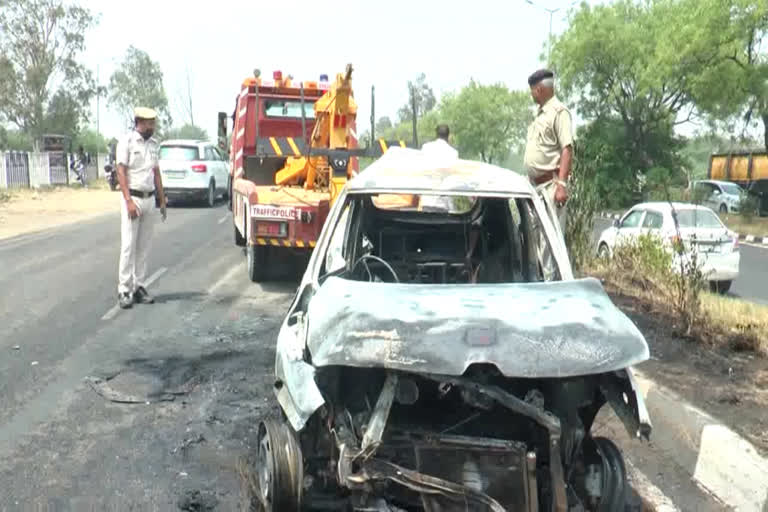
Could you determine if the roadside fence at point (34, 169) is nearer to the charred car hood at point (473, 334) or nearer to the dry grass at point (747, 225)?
the dry grass at point (747, 225)

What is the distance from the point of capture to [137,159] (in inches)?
325

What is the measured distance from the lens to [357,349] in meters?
3.15

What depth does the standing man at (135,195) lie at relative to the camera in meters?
8.17

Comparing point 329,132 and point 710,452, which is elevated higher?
point 329,132

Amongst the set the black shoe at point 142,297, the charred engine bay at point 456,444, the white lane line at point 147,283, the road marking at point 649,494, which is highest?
the charred engine bay at point 456,444

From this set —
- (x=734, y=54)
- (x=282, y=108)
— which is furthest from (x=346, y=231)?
(x=734, y=54)

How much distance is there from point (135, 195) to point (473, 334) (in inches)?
236

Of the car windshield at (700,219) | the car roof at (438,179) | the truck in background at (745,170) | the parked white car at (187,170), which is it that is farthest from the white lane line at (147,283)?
the truck in background at (745,170)

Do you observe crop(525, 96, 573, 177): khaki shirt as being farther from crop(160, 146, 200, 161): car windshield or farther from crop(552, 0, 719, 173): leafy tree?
crop(552, 0, 719, 173): leafy tree

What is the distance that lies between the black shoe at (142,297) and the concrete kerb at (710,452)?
214 inches

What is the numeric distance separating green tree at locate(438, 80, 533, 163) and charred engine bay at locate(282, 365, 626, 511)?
66.5 m

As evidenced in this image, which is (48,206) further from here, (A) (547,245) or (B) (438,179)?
(A) (547,245)

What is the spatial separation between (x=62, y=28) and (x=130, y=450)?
152 feet

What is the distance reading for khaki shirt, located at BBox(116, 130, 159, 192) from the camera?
8.15 metres
